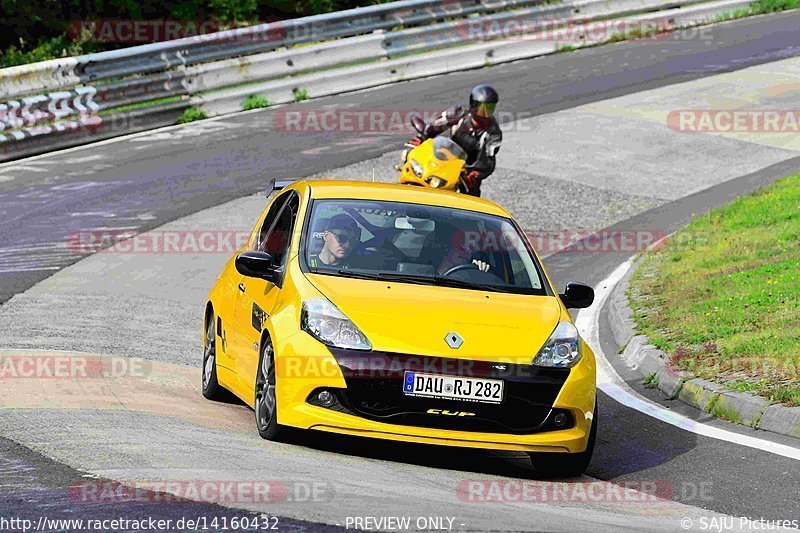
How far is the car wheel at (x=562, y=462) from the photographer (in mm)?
8320

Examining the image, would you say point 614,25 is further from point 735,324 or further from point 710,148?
point 735,324

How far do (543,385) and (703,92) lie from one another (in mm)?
16952

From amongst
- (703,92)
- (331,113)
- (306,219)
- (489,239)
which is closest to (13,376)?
(306,219)

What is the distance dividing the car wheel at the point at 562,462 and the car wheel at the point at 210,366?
102 inches

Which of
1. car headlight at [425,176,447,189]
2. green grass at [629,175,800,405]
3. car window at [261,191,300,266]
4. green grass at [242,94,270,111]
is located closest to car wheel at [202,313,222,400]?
car window at [261,191,300,266]

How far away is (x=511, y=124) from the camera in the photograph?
21906mm

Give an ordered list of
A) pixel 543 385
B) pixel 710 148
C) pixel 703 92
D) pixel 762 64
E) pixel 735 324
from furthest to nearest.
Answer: pixel 762 64, pixel 703 92, pixel 710 148, pixel 735 324, pixel 543 385

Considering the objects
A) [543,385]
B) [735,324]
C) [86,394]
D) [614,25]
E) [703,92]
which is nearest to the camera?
[543,385]

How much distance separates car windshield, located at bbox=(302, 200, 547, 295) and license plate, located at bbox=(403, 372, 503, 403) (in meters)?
1.09

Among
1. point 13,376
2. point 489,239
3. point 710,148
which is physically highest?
point 489,239

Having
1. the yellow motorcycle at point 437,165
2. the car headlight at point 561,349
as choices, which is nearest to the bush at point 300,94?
the yellow motorcycle at point 437,165

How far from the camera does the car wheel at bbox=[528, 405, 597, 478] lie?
27.3ft

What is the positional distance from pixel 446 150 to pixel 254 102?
907 cm

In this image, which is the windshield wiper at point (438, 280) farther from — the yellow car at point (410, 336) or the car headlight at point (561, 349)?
the car headlight at point (561, 349)
